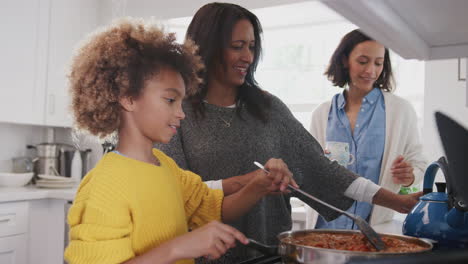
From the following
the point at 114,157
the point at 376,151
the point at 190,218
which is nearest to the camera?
the point at 114,157

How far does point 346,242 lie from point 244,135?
0.51 m

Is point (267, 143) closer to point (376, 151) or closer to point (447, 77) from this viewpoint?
point (376, 151)

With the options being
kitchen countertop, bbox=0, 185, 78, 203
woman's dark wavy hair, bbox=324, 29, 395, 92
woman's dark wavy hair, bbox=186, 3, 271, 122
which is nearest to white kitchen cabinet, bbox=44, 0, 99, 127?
kitchen countertop, bbox=0, 185, 78, 203

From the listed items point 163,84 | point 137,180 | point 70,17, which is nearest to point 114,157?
point 137,180

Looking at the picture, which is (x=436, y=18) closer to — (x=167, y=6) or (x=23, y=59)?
(x=23, y=59)

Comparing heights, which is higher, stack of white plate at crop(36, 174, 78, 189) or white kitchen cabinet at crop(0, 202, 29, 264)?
stack of white plate at crop(36, 174, 78, 189)

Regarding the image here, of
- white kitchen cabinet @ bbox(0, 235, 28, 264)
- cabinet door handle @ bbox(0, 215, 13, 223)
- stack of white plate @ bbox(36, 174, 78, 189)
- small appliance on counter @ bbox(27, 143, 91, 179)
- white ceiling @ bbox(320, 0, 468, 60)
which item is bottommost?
white kitchen cabinet @ bbox(0, 235, 28, 264)

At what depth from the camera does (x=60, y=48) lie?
333 centimetres

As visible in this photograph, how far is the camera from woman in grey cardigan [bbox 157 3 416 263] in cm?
125

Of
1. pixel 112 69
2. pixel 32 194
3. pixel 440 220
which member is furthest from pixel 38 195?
pixel 440 220

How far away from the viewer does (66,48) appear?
133 inches

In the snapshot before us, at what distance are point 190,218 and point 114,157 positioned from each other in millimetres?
278

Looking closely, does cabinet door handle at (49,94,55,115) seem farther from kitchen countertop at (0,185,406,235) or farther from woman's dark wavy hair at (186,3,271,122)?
woman's dark wavy hair at (186,3,271,122)

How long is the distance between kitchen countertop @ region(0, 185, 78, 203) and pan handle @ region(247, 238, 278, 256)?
216 cm
